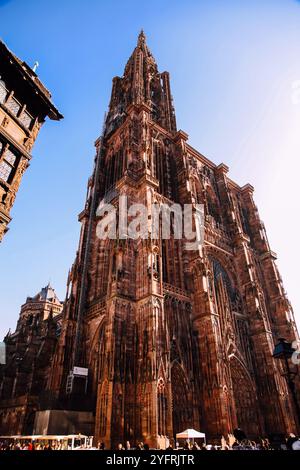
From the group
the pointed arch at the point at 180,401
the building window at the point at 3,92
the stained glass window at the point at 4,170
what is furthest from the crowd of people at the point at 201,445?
the building window at the point at 3,92

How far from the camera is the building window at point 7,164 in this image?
11.6 m

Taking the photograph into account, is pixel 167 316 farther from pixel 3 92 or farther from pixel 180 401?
pixel 3 92

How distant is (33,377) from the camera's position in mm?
25109

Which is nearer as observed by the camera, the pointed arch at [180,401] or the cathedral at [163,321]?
the cathedral at [163,321]

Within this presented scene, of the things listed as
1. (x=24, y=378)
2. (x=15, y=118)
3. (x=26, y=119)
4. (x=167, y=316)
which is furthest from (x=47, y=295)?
(x=15, y=118)

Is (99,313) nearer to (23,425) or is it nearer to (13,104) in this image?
(23,425)

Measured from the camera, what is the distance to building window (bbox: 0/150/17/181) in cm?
1158

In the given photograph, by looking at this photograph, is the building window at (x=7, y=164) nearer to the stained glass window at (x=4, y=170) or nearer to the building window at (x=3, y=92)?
the stained glass window at (x=4, y=170)

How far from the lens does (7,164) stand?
38.8 feet

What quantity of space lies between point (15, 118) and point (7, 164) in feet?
7.14

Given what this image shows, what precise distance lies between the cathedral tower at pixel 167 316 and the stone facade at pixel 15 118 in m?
10.1

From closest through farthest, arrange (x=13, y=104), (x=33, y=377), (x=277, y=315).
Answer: (x=13, y=104) < (x=33, y=377) < (x=277, y=315)
